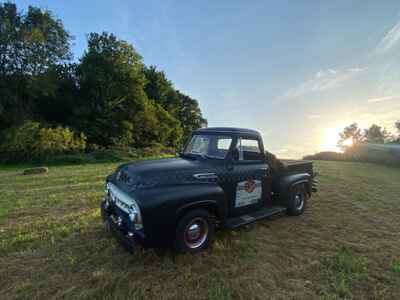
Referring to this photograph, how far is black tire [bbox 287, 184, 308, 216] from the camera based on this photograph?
477cm

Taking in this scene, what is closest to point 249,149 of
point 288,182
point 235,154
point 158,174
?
point 235,154

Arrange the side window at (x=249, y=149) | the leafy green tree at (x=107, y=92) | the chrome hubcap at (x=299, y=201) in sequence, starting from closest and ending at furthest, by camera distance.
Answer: the side window at (x=249, y=149) < the chrome hubcap at (x=299, y=201) < the leafy green tree at (x=107, y=92)

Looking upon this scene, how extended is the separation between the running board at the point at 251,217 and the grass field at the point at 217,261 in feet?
1.33

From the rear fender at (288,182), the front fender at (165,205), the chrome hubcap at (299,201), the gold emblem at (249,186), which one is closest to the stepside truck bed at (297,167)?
the rear fender at (288,182)

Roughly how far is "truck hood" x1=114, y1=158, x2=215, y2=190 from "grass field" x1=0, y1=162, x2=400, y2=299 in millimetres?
1207

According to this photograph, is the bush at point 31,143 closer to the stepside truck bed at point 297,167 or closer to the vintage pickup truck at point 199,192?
the vintage pickup truck at point 199,192

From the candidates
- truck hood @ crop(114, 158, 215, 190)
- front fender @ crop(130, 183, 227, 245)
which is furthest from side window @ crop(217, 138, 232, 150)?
front fender @ crop(130, 183, 227, 245)

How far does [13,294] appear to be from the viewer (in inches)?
97.3

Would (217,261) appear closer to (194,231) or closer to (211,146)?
(194,231)

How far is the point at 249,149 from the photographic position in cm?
417

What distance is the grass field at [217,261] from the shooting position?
101 inches

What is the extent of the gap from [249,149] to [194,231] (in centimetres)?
197

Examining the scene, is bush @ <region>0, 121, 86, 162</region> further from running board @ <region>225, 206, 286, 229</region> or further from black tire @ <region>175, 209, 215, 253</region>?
running board @ <region>225, 206, 286, 229</region>

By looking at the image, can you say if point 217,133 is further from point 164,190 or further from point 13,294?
Result: point 13,294
